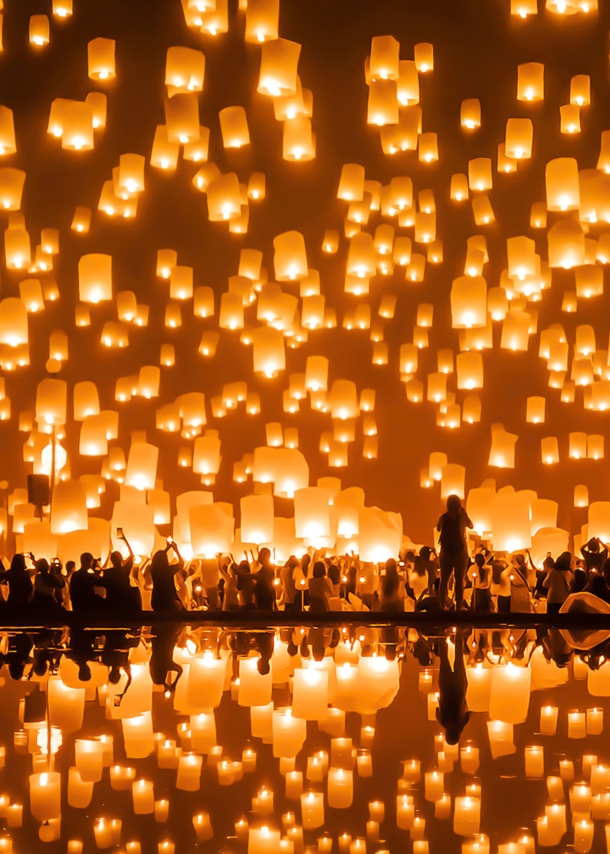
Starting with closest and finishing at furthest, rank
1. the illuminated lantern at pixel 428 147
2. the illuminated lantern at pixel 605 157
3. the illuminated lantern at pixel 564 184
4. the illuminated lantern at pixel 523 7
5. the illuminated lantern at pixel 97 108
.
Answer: the illuminated lantern at pixel 564 184 → the illuminated lantern at pixel 97 108 → the illuminated lantern at pixel 605 157 → the illuminated lantern at pixel 523 7 → the illuminated lantern at pixel 428 147

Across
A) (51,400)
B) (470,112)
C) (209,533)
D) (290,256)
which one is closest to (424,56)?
(470,112)

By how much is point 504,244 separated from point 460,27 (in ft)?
9.33

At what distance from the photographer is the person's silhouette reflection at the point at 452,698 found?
3.64m

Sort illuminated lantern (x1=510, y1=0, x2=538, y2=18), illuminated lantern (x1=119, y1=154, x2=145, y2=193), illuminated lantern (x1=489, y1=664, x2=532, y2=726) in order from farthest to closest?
illuminated lantern (x1=510, y1=0, x2=538, y2=18) → illuminated lantern (x1=119, y1=154, x2=145, y2=193) → illuminated lantern (x1=489, y1=664, x2=532, y2=726)

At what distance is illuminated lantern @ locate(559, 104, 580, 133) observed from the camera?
14141 millimetres

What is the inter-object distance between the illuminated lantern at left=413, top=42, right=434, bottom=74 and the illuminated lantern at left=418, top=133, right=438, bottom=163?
2.54ft

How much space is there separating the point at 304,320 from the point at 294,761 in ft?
35.3

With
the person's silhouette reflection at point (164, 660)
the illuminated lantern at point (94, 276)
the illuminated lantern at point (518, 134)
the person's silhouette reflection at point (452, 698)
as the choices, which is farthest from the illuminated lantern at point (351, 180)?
the person's silhouette reflection at point (452, 698)

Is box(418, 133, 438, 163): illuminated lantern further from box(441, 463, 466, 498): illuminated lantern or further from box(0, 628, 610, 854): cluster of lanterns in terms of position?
box(0, 628, 610, 854): cluster of lanterns

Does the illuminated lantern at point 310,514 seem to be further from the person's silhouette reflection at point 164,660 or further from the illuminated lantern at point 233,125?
the person's silhouette reflection at point 164,660

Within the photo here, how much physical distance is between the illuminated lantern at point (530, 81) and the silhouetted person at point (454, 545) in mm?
5545

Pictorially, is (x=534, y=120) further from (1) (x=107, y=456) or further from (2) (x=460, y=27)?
(1) (x=107, y=456)

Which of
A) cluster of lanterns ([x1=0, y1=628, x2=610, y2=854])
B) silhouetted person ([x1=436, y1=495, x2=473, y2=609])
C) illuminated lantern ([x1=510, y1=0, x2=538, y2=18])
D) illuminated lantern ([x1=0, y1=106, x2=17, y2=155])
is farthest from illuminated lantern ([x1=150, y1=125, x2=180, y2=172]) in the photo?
cluster of lanterns ([x1=0, y1=628, x2=610, y2=854])

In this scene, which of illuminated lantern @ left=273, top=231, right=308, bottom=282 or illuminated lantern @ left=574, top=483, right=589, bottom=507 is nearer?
illuminated lantern @ left=273, top=231, right=308, bottom=282
